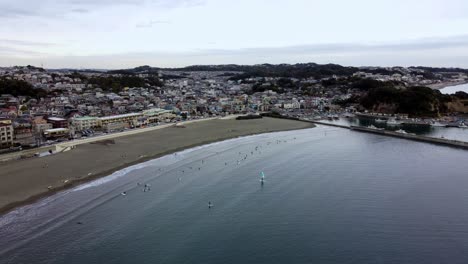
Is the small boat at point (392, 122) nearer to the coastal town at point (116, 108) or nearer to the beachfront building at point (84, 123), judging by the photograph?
the coastal town at point (116, 108)

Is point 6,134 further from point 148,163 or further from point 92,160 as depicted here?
point 148,163

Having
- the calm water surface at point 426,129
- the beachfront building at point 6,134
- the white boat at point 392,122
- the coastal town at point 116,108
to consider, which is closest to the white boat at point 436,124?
the coastal town at point 116,108

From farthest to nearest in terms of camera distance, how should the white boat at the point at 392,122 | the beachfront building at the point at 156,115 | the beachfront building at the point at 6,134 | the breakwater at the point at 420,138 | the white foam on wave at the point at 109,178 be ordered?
the white boat at the point at 392,122 < the beachfront building at the point at 156,115 < the breakwater at the point at 420,138 < the beachfront building at the point at 6,134 < the white foam on wave at the point at 109,178

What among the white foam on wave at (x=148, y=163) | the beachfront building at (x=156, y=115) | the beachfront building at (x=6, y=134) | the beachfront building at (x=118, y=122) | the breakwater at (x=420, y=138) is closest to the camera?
the white foam on wave at (x=148, y=163)

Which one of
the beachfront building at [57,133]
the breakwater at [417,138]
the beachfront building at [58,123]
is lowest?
the breakwater at [417,138]

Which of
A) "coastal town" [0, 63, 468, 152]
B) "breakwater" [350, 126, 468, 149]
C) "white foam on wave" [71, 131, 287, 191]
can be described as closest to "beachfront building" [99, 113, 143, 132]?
"coastal town" [0, 63, 468, 152]

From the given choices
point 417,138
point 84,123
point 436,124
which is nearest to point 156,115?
Answer: point 84,123

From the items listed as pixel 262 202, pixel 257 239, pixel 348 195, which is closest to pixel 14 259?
pixel 257 239
